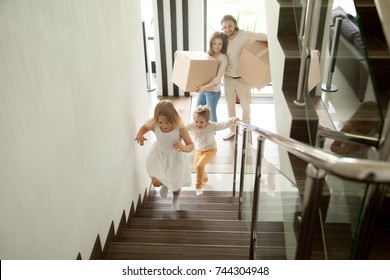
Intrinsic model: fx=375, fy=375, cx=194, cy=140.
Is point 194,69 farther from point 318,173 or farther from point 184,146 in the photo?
point 318,173

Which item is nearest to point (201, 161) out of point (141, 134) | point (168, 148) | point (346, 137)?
point (168, 148)

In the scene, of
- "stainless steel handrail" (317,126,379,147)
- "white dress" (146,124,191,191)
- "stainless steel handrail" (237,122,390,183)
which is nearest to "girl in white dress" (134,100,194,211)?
"white dress" (146,124,191,191)

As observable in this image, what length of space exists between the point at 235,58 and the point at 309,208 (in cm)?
391

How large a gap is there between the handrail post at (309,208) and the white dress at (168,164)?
8.11 ft

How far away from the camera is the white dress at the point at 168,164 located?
3636 millimetres

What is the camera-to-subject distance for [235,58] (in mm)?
4797

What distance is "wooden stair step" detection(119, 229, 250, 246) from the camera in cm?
308

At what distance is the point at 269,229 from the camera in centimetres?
222

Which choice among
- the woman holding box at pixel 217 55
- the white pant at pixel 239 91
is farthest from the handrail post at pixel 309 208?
the white pant at pixel 239 91

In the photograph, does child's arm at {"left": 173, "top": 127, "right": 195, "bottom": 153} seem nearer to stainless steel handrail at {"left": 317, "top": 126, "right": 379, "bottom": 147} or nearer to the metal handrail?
stainless steel handrail at {"left": 317, "top": 126, "right": 379, "bottom": 147}

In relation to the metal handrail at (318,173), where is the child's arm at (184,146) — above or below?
below

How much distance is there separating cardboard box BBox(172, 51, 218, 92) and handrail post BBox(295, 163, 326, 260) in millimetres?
3585

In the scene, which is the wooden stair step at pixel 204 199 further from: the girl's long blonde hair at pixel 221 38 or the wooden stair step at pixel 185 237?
the girl's long blonde hair at pixel 221 38
